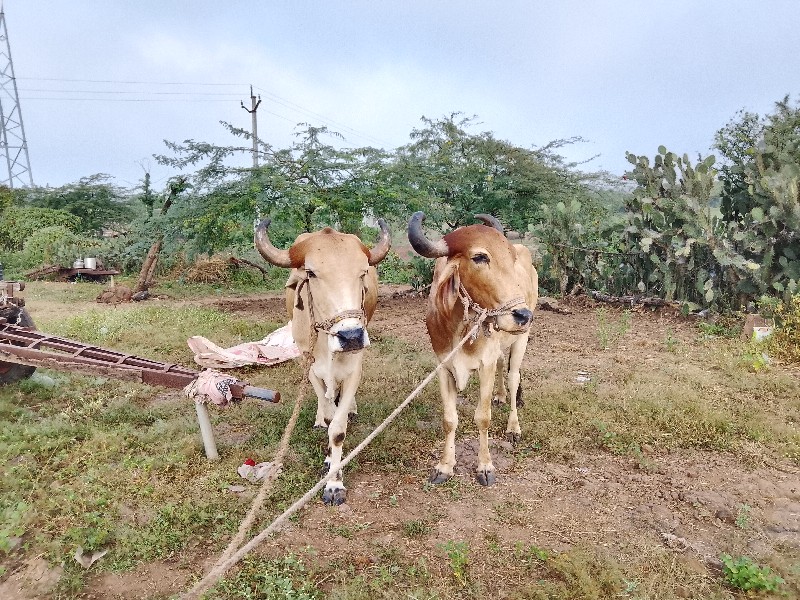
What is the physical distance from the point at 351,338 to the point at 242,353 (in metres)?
4.28

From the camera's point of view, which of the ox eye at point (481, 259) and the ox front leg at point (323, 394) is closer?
the ox eye at point (481, 259)

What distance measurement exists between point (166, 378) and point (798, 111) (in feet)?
46.6

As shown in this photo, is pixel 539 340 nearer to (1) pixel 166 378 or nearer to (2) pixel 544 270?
(2) pixel 544 270

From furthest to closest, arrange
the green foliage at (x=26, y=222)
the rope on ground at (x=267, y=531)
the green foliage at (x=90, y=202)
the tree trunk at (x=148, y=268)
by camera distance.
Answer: the green foliage at (x=90, y=202)
the green foliage at (x=26, y=222)
the tree trunk at (x=148, y=268)
the rope on ground at (x=267, y=531)

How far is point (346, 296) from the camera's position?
3.38 metres

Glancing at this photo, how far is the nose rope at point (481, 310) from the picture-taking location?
11.5ft

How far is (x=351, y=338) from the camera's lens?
319 cm

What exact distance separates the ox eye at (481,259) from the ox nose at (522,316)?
434 mm

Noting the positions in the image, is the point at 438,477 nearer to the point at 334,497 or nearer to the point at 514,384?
the point at 334,497

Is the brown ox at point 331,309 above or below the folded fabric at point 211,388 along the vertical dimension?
above

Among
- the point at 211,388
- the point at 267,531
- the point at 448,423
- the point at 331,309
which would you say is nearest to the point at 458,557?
the point at 448,423

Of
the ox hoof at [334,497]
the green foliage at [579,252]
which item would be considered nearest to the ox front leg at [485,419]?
the ox hoof at [334,497]

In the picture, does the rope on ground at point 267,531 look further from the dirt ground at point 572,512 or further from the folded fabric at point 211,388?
the folded fabric at point 211,388

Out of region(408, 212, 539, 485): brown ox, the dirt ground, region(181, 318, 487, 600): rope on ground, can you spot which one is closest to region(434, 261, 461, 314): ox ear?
region(408, 212, 539, 485): brown ox
